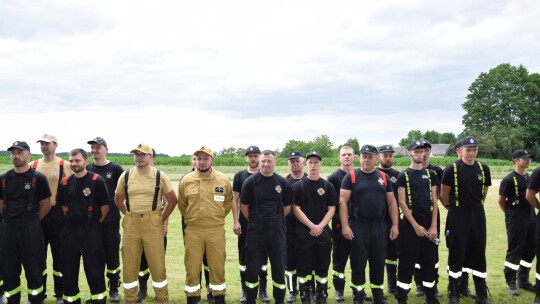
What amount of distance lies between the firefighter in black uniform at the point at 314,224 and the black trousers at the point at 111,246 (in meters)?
2.97

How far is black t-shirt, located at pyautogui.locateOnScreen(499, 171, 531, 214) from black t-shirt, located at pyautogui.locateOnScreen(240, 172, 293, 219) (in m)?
4.23

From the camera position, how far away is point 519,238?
8.05m

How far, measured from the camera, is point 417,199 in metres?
7.14

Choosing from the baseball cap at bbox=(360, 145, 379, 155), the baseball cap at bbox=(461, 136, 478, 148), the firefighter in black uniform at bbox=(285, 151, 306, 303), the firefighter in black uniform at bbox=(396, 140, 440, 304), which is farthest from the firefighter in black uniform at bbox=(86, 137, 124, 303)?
the baseball cap at bbox=(461, 136, 478, 148)

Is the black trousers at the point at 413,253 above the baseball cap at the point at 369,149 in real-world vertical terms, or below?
below

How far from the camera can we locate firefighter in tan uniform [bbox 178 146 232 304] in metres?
6.64

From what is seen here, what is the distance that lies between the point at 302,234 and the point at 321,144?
113 metres

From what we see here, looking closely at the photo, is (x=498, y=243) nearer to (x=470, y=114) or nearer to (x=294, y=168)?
(x=294, y=168)

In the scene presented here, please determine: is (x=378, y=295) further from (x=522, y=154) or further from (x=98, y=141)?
(x=98, y=141)

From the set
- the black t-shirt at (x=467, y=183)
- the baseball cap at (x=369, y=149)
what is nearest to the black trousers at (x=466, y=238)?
the black t-shirt at (x=467, y=183)

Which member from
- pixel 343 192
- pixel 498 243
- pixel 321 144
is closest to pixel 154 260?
pixel 343 192

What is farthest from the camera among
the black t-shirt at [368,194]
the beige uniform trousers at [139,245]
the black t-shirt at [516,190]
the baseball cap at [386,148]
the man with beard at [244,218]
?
the black t-shirt at [516,190]

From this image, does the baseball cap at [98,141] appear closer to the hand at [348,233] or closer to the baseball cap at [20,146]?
the baseball cap at [20,146]

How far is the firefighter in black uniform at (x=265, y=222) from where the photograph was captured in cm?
666
